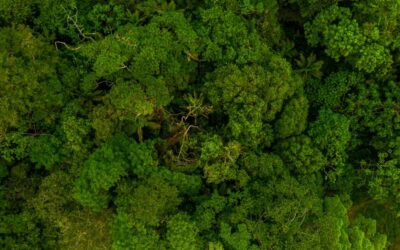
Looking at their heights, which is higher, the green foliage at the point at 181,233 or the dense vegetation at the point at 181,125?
the dense vegetation at the point at 181,125

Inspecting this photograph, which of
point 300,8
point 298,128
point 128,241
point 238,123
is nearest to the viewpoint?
A: point 128,241

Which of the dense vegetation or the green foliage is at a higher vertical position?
the dense vegetation

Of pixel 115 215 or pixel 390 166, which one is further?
pixel 390 166

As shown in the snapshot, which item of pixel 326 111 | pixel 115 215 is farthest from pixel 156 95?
pixel 326 111

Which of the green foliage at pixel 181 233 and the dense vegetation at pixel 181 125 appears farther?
the dense vegetation at pixel 181 125

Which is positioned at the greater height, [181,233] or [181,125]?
[181,125]

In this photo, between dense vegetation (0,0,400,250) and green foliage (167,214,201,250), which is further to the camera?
dense vegetation (0,0,400,250)

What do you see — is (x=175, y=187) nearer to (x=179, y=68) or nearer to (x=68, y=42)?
(x=179, y=68)

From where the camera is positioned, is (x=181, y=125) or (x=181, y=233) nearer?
(x=181, y=233)
